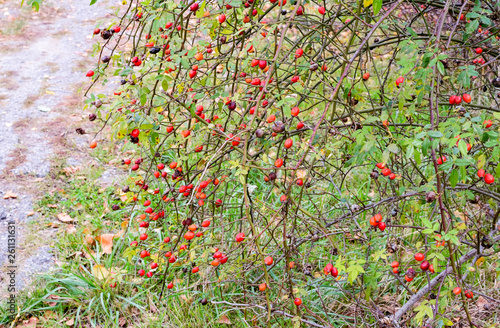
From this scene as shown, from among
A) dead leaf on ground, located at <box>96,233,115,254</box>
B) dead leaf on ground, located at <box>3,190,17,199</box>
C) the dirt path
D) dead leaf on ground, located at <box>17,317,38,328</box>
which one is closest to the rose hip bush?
dead leaf on ground, located at <box>96,233,115,254</box>

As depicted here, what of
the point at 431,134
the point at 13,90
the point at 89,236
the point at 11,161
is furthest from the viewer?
the point at 13,90

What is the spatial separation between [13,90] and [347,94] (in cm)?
461

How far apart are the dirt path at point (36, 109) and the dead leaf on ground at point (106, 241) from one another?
1.00 ft

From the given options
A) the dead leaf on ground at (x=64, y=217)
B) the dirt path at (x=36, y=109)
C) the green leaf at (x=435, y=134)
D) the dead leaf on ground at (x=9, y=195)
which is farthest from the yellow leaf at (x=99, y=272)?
the green leaf at (x=435, y=134)

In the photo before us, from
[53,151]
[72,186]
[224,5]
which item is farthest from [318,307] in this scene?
[53,151]

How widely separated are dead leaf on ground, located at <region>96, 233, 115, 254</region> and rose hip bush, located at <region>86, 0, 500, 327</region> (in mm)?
109

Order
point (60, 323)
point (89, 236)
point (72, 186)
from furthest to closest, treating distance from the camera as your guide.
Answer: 1. point (72, 186)
2. point (89, 236)
3. point (60, 323)

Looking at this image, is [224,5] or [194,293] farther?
[194,293]

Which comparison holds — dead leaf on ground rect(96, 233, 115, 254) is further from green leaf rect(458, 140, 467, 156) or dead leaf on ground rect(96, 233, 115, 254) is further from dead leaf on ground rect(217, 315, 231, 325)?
green leaf rect(458, 140, 467, 156)

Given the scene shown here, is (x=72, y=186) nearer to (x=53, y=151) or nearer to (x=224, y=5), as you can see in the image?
(x=53, y=151)

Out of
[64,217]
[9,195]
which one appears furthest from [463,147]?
[9,195]

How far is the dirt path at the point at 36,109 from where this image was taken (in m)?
3.18

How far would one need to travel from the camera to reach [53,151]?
416 cm

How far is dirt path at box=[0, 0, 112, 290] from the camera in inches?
125
